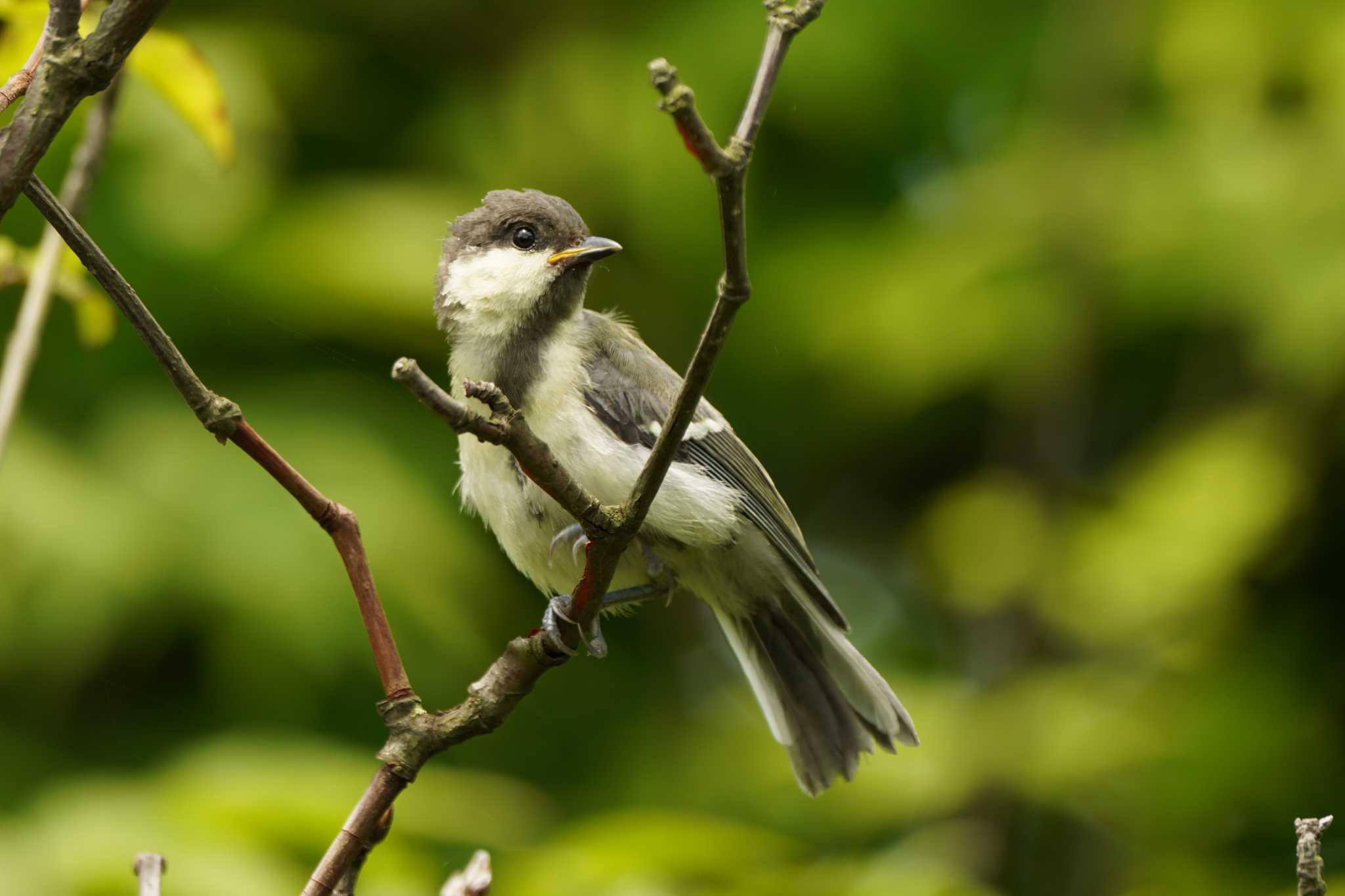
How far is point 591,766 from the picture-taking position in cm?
569

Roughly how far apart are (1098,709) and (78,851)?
122 inches

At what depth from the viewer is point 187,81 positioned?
2.27 meters

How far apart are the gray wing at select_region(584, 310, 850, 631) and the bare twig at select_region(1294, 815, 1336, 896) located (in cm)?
171

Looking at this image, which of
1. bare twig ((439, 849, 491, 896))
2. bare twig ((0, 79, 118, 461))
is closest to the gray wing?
bare twig ((0, 79, 118, 461))

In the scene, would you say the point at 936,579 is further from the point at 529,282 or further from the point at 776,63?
the point at 776,63

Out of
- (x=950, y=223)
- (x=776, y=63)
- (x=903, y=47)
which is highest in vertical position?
(x=903, y=47)

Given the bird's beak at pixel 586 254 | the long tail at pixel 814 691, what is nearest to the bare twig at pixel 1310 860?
the long tail at pixel 814 691

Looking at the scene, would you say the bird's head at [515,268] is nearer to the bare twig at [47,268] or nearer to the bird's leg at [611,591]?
the bird's leg at [611,591]

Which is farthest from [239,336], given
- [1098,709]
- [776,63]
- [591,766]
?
[776,63]

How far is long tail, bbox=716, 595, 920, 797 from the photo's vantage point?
3.26 meters

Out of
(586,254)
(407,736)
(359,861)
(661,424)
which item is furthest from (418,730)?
(661,424)

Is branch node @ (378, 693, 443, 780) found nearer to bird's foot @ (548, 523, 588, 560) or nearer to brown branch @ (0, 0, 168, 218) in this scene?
brown branch @ (0, 0, 168, 218)

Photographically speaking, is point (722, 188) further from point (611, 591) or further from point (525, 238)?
point (525, 238)

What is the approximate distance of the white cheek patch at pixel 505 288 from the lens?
3.08 metres
